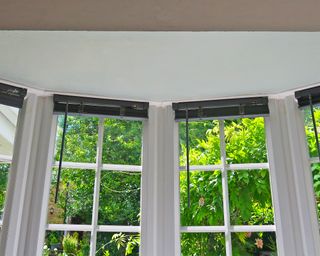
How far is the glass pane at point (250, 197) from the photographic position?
2143 millimetres

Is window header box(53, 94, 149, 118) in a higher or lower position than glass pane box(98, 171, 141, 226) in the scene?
higher

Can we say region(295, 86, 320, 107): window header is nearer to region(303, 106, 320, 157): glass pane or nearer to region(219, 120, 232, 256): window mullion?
region(303, 106, 320, 157): glass pane

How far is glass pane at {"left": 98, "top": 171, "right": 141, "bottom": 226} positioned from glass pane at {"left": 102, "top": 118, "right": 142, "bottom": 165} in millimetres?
106

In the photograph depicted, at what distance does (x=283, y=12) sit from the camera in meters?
0.77

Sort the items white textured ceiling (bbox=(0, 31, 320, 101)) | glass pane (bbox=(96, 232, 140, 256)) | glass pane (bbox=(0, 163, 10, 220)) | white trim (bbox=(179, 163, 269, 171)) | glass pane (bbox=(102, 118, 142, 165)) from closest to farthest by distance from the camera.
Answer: white textured ceiling (bbox=(0, 31, 320, 101)) → glass pane (bbox=(0, 163, 10, 220)) → glass pane (bbox=(96, 232, 140, 256)) → white trim (bbox=(179, 163, 269, 171)) → glass pane (bbox=(102, 118, 142, 165))

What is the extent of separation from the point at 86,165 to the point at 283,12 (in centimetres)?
177

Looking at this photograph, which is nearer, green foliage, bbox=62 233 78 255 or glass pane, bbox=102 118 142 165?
green foliage, bbox=62 233 78 255

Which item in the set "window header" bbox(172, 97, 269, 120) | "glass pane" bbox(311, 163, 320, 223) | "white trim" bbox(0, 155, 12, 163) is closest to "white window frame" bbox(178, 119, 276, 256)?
"window header" bbox(172, 97, 269, 120)

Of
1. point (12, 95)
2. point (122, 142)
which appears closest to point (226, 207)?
point (122, 142)

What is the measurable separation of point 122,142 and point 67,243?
2.62 ft

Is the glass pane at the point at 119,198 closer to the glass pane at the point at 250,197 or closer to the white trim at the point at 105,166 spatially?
the white trim at the point at 105,166

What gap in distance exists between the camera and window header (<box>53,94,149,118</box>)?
2.23m

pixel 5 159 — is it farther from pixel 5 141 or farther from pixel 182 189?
pixel 182 189

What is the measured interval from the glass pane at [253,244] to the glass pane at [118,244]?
2.21 ft
